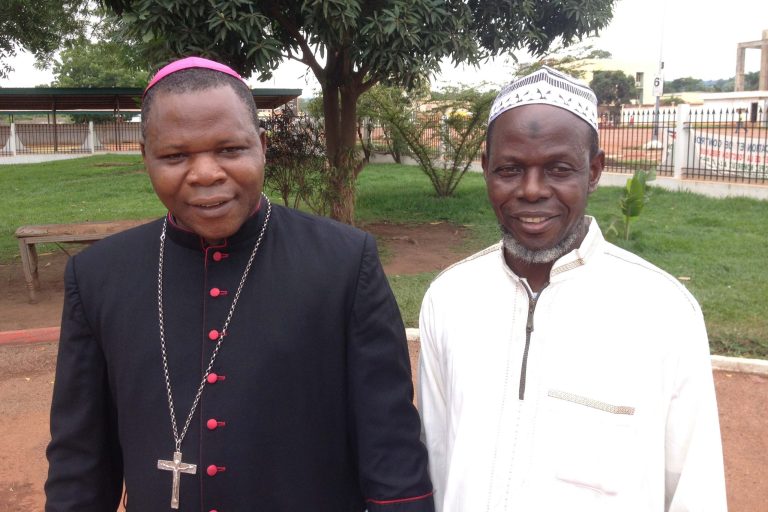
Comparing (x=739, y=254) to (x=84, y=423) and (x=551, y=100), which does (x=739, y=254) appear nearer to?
(x=551, y=100)

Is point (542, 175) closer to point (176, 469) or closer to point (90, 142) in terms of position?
point (176, 469)

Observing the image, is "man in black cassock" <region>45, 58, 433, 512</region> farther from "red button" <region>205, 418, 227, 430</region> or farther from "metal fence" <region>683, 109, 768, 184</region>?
"metal fence" <region>683, 109, 768, 184</region>

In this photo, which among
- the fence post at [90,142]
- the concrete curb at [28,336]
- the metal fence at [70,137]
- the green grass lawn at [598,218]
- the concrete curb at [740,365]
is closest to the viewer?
the concrete curb at [740,365]

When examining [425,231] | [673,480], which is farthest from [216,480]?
[425,231]

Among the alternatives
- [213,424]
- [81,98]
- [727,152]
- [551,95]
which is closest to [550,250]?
[551,95]

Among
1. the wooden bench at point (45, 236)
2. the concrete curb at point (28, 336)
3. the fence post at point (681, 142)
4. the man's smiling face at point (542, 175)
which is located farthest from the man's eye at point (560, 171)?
the fence post at point (681, 142)

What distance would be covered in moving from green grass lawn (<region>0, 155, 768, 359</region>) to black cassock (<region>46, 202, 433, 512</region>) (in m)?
0.69

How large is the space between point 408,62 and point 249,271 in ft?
19.5

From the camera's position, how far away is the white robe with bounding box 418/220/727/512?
167 centimetres

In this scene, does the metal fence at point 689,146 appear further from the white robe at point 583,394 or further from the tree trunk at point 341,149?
the white robe at point 583,394

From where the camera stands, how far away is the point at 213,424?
1745 mm

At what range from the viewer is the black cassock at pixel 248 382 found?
176 cm

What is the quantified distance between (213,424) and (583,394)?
2.84 feet

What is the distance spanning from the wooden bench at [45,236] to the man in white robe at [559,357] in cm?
639
